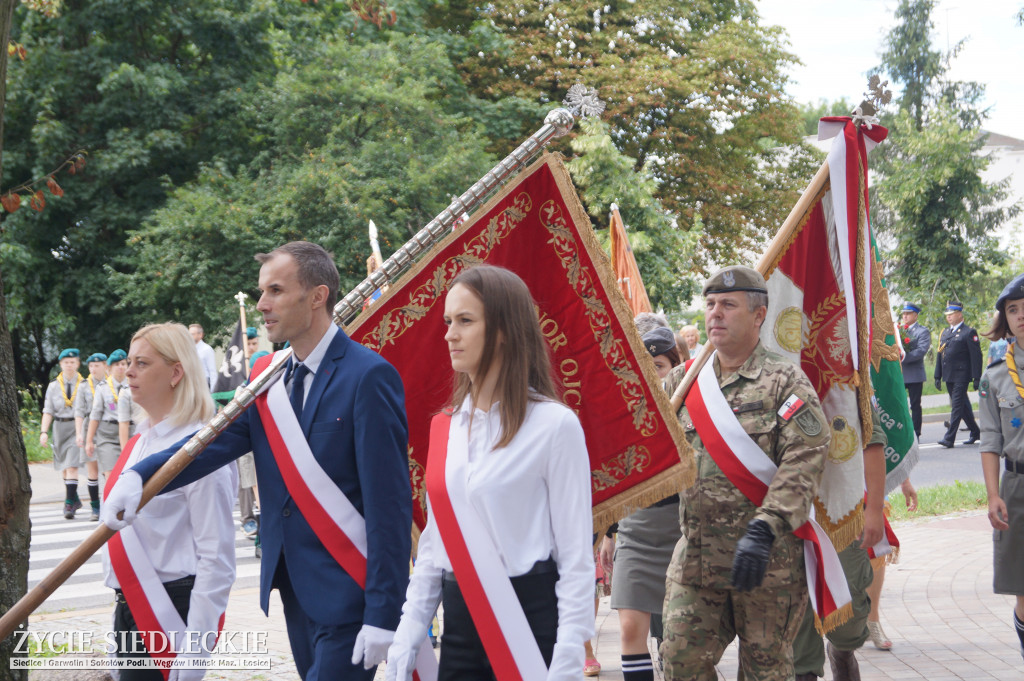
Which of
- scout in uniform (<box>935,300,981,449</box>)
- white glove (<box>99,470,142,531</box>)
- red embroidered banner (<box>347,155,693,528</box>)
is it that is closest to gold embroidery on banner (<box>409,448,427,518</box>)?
red embroidered banner (<box>347,155,693,528</box>)

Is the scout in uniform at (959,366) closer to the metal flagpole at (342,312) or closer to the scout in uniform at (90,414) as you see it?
the scout in uniform at (90,414)

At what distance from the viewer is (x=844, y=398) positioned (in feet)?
15.7

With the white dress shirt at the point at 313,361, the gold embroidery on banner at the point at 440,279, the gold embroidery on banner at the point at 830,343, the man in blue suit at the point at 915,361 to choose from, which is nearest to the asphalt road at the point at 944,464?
the man in blue suit at the point at 915,361

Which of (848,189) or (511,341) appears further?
(848,189)

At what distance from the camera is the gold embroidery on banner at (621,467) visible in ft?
13.7

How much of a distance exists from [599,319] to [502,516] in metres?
1.76

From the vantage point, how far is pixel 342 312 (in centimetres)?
378

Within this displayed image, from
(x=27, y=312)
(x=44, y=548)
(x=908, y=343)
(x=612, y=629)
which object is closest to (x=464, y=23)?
(x=27, y=312)

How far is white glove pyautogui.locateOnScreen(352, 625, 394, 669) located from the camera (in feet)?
9.76

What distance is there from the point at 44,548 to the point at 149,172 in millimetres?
13121

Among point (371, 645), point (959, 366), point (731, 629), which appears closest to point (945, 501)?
point (959, 366)

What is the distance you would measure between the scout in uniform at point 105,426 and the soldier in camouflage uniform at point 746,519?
9794 mm

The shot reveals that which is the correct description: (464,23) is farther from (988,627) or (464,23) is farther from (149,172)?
(988,627)

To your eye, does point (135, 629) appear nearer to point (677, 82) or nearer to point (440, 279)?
point (440, 279)
